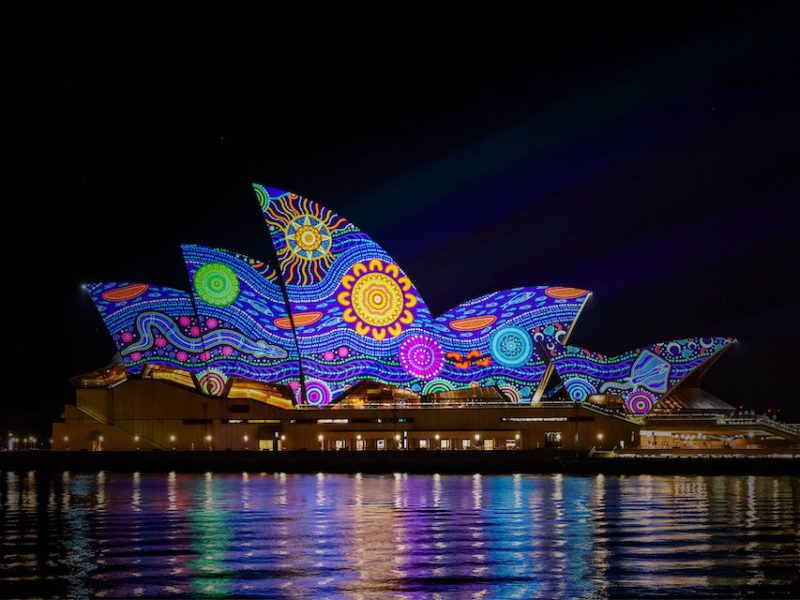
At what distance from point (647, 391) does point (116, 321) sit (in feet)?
104

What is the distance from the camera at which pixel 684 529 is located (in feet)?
80.8

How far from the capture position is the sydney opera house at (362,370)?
61.9m

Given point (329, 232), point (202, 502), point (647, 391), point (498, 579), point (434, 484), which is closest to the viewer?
point (498, 579)

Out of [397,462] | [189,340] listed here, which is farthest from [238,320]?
[397,462]

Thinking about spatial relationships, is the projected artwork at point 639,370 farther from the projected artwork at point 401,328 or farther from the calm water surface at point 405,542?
the calm water surface at point 405,542

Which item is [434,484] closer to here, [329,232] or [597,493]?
[597,493]

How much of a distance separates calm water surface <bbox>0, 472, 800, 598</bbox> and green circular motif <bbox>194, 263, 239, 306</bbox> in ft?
76.8

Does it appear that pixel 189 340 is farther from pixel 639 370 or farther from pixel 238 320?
pixel 639 370

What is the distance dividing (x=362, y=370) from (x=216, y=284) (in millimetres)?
9910

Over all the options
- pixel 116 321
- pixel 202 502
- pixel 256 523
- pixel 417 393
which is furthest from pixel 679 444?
pixel 256 523

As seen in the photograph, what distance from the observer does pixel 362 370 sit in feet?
208

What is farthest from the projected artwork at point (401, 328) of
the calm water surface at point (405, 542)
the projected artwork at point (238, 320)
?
the calm water surface at point (405, 542)

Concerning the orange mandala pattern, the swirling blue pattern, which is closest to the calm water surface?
the orange mandala pattern

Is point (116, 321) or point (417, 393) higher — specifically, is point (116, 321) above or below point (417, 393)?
above
